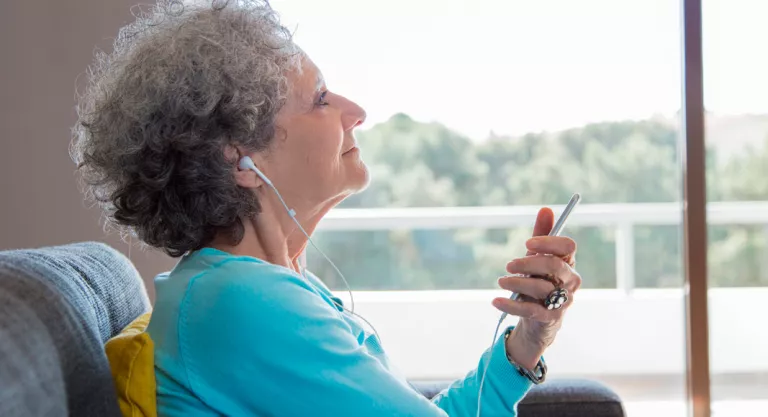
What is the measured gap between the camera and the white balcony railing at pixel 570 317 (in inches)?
127

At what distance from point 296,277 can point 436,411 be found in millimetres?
244

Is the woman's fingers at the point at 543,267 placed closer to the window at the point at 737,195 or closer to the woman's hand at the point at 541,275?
the woman's hand at the point at 541,275

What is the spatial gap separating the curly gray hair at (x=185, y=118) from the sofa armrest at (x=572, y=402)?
29.0 inches

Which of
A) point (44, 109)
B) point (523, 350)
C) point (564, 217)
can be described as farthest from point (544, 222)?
point (44, 109)

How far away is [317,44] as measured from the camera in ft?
9.60

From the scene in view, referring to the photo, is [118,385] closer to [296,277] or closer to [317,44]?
[296,277]

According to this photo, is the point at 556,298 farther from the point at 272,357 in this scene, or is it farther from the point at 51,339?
the point at 51,339

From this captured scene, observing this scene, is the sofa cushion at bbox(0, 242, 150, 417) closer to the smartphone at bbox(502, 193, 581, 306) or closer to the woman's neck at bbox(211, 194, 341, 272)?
the woman's neck at bbox(211, 194, 341, 272)

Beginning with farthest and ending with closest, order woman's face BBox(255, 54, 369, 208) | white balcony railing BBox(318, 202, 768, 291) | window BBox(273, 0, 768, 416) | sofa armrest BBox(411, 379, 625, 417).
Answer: white balcony railing BBox(318, 202, 768, 291)
window BBox(273, 0, 768, 416)
sofa armrest BBox(411, 379, 625, 417)
woman's face BBox(255, 54, 369, 208)

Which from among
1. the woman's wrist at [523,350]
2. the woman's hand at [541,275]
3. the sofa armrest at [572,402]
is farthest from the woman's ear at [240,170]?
the sofa armrest at [572,402]

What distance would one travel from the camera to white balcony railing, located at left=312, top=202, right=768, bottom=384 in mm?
3219

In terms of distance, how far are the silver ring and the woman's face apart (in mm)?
353

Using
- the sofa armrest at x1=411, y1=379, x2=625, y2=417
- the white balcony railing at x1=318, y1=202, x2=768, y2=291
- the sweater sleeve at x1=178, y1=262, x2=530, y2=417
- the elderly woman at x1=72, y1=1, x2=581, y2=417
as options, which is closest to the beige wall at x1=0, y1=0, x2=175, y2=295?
the white balcony railing at x1=318, y1=202, x2=768, y2=291

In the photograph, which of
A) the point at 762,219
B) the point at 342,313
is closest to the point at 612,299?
the point at 762,219
